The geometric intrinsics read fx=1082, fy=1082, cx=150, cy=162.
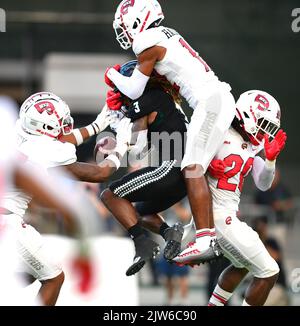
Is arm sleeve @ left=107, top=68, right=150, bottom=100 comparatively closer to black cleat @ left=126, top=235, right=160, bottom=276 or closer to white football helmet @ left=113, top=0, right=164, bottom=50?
white football helmet @ left=113, top=0, right=164, bottom=50

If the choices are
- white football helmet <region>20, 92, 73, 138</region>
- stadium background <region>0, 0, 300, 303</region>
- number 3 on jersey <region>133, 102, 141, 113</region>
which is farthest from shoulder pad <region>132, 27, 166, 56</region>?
stadium background <region>0, 0, 300, 303</region>

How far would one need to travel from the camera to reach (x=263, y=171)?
8914 mm

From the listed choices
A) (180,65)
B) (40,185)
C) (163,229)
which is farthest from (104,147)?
(40,185)

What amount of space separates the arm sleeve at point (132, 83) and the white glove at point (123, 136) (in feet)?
0.74

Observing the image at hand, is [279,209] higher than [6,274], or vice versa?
[6,274]

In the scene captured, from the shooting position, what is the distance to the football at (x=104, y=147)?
8641 mm

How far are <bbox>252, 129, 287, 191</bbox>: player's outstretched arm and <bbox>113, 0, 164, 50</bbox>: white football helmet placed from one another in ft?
4.36

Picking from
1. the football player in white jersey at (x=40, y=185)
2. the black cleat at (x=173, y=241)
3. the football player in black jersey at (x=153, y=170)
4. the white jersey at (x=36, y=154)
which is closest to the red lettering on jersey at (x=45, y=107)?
the white jersey at (x=36, y=154)

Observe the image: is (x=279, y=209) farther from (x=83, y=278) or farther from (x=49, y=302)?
(x=83, y=278)

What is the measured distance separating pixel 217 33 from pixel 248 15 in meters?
0.65

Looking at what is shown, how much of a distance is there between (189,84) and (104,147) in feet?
2.82

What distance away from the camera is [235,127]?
8.84 metres

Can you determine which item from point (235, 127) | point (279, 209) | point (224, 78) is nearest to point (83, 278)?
point (235, 127)
